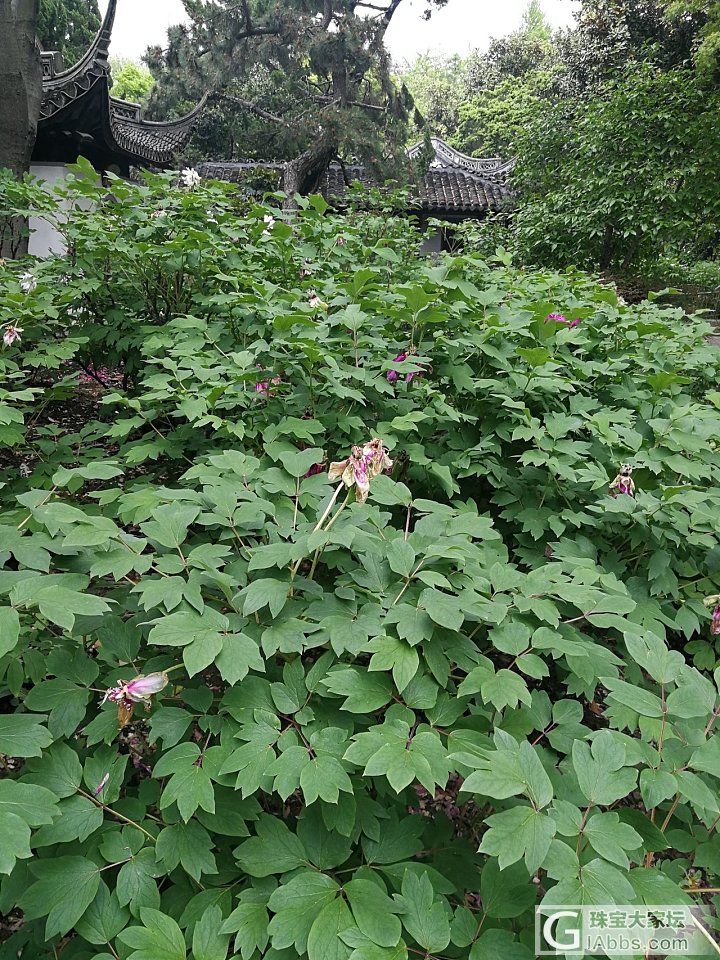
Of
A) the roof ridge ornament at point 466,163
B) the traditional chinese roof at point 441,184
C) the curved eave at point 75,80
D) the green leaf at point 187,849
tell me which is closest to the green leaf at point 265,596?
the green leaf at point 187,849

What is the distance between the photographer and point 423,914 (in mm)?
896

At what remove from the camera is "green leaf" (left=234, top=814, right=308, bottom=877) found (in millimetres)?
955

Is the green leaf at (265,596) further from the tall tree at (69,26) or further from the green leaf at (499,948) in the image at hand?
the tall tree at (69,26)

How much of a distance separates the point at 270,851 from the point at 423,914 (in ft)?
0.85

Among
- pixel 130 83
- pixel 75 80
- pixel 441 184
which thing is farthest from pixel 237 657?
pixel 130 83

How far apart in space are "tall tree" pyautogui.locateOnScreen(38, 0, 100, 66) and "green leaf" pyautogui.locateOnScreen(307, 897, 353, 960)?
27720mm

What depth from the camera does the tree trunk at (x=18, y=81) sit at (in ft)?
20.5

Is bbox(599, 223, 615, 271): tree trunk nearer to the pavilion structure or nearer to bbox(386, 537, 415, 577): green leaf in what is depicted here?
the pavilion structure

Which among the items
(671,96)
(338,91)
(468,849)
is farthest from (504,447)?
(338,91)

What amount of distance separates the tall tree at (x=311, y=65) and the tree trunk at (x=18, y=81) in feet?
28.5

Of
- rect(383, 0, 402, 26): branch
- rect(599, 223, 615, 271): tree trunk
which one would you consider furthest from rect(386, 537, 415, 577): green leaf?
rect(383, 0, 402, 26): branch

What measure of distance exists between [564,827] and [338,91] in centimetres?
1715

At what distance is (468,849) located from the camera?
1.11 meters

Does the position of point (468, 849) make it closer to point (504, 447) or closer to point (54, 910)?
point (54, 910)
